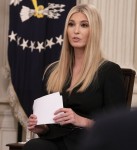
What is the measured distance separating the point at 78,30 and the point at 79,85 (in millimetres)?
339

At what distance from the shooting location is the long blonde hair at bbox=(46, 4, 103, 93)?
2398 millimetres

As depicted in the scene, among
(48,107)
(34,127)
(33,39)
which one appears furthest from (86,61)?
(33,39)

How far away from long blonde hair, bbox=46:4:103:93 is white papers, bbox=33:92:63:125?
0.17m

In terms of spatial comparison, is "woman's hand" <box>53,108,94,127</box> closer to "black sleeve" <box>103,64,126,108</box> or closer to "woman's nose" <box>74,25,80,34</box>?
"black sleeve" <box>103,64,126,108</box>

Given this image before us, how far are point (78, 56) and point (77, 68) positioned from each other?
7cm

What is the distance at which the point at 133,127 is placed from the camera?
307 millimetres

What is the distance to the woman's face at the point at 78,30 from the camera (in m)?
2.48

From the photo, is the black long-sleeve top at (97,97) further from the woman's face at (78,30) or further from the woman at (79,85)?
the woman's face at (78,30)

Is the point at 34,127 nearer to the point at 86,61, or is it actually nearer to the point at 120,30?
the point at 86,61

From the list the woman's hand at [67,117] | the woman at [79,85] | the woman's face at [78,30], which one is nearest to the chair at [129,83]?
the woman at [79,85]

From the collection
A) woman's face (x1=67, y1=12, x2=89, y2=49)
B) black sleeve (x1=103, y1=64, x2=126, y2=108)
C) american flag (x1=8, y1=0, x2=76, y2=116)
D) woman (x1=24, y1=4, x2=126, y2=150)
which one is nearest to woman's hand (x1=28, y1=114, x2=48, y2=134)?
woman (x1=24, y1=4, x2=126, y2=150)

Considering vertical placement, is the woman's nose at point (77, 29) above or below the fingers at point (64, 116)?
above

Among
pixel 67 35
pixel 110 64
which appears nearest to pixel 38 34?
pixel 67 35

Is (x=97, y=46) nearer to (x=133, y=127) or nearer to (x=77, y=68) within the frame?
(x=77, y=68)
